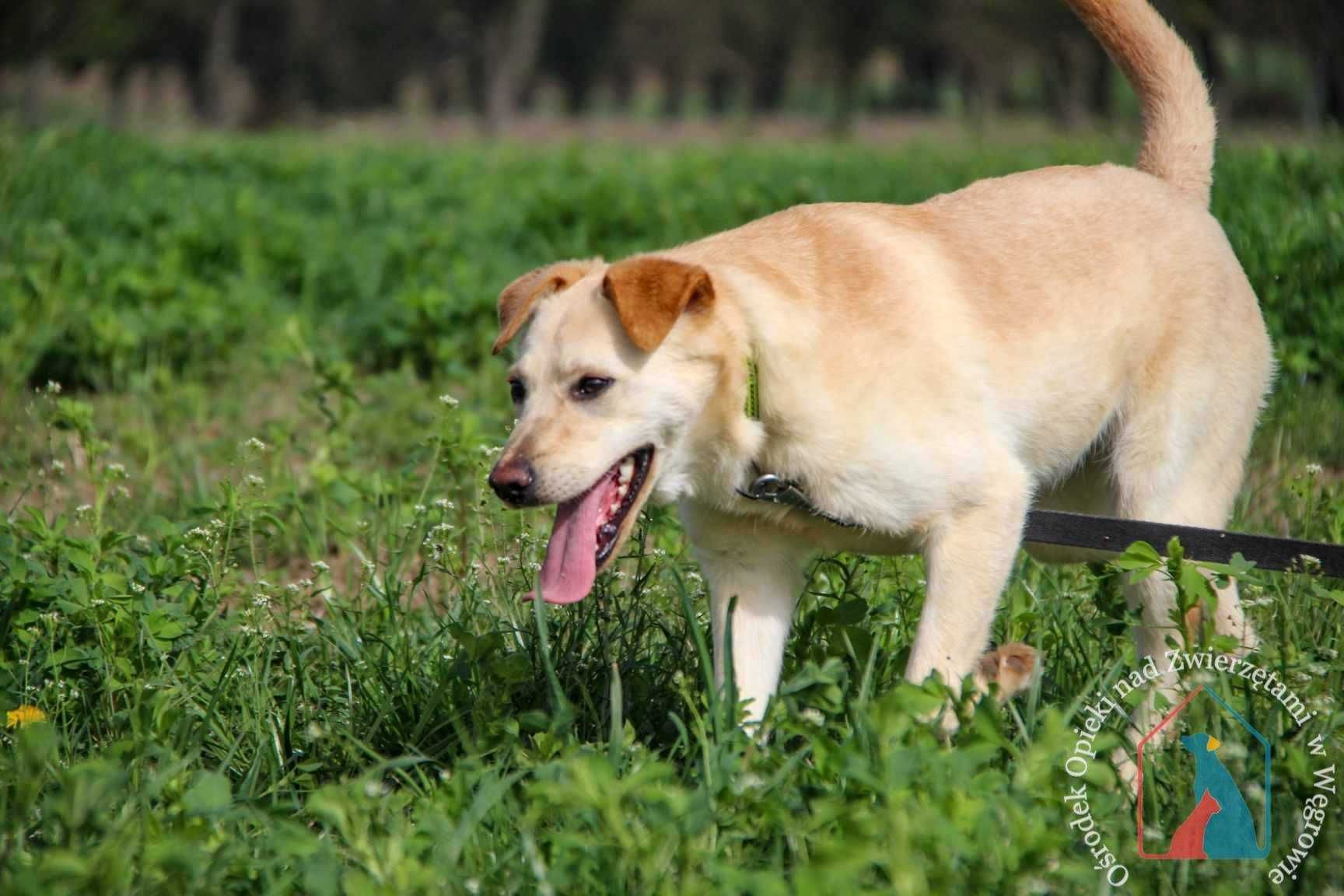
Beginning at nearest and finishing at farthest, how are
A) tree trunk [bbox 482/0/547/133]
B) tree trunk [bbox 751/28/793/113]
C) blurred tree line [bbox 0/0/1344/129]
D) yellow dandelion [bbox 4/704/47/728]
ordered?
yellow dandelion [bbox 4/704/47/728] < blurred tree line [bbox 0/0/1344/129] < tree trunk [bbox 482/0/547/133] < tree trunk [bbox 751/28/793/113]

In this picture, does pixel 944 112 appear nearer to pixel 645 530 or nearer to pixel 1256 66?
pixel 1256 66

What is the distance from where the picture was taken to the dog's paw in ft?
10.9

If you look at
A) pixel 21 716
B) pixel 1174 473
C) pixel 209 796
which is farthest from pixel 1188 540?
pixel 21 716

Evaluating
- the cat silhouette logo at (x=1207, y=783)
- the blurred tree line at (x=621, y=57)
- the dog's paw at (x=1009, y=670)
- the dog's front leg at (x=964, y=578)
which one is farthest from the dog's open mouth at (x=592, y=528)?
the blurred tree line at (x=621, y=57)

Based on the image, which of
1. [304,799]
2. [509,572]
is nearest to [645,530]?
[509,572]

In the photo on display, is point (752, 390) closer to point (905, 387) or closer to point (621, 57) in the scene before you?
point (905, 387)

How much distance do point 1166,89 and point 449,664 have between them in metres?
2.74

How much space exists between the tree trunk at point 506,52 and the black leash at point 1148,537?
4935 cm

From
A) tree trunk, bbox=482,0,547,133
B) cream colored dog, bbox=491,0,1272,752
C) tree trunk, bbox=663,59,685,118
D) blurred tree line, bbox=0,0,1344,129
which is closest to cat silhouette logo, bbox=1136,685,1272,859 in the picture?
cream colored dog, bbox=491,0,1272,752

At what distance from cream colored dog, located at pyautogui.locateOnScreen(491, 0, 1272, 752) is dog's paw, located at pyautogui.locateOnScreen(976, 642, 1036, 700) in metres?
0.05

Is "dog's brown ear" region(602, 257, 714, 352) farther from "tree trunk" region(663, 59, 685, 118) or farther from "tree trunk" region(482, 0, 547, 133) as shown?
"tree trunk" region(663, 59, 685, 118)

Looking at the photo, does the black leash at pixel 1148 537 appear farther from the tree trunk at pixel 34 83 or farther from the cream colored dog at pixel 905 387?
the tree trunk at pixel 34 83

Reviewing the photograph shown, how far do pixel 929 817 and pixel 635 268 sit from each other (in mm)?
1403

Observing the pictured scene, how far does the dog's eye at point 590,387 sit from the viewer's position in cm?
323
